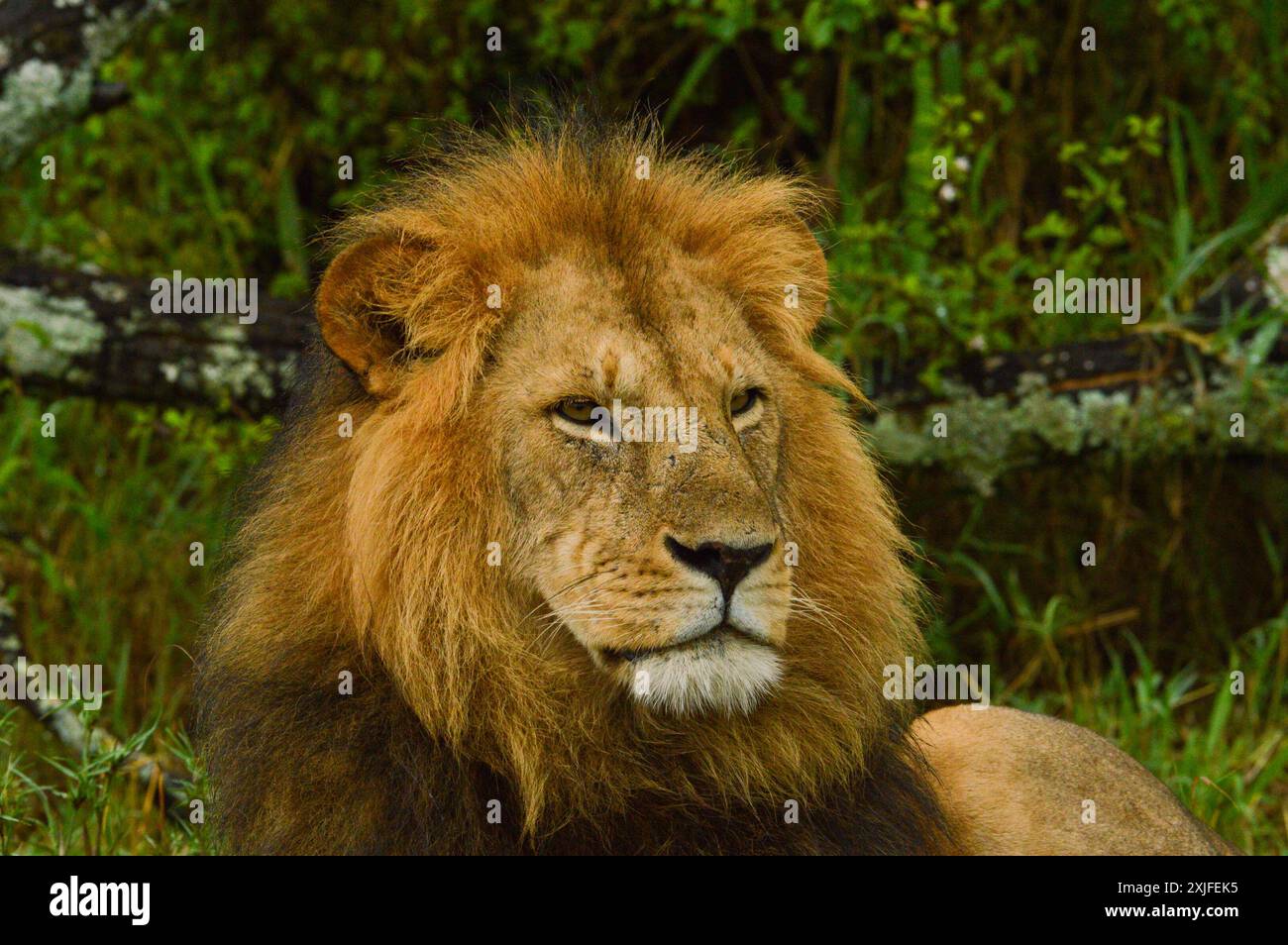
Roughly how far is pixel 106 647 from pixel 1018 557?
3.82 meters

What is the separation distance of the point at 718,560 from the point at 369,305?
91cm

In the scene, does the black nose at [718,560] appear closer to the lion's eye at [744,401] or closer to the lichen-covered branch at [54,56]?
the lion's eye at [744,401]

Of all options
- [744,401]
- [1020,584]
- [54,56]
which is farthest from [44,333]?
[1020,584]

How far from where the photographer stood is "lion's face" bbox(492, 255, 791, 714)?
2.79 metres

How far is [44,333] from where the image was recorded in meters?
5.66

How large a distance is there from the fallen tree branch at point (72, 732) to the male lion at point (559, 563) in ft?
4.52

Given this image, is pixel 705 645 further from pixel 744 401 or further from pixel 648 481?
pixel 744 401

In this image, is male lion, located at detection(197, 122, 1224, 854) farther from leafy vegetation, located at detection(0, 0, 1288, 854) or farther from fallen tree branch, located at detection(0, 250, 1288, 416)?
fallen tree branch, located at detection(0, 250, 1288, 416)

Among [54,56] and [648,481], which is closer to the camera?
[648,481]

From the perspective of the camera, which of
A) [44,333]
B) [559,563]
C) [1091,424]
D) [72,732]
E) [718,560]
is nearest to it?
[718,560]

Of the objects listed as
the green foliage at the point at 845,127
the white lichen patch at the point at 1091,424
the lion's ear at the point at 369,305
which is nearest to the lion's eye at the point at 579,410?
the lion's ear at the point at 369,305

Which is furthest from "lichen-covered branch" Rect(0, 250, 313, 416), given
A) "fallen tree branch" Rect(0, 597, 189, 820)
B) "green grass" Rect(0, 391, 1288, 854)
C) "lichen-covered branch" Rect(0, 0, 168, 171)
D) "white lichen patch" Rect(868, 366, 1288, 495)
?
"white lichen patch" Rect(868, 366, 1288, 495)

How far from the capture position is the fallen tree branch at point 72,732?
4.57 meters

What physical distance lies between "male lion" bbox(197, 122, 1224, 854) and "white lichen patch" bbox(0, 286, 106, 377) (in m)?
2.76
